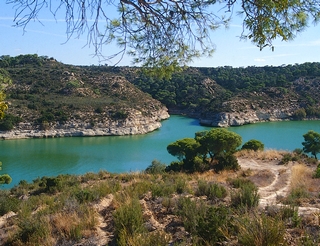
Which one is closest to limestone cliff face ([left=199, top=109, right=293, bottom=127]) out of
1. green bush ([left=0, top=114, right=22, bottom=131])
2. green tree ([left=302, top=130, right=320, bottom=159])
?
green tree ([left=302, top=130, right=320, bottom=159])

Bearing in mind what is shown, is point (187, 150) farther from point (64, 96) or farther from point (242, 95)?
point (242, 95)

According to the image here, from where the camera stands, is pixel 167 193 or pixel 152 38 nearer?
pixel 152 38

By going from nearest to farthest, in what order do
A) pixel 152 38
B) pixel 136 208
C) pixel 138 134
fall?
pixel 136 208 → pixel 152 38 → pixel 138 134

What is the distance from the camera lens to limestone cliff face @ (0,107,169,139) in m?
33.5

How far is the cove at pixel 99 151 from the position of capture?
2238 centimetres

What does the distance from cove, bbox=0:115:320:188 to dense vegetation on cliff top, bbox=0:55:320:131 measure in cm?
455

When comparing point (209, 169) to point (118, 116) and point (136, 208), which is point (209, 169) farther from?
point (118, 116)

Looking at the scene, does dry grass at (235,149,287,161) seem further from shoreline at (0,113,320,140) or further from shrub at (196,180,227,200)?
shoreline at (0,113,320,140)

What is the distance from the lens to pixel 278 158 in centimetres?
1391

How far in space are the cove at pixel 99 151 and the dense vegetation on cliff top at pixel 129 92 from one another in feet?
14.9

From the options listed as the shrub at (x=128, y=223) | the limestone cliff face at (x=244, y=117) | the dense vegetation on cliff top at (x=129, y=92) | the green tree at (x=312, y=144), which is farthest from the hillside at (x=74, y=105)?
the shrub at (x=128, y=223)

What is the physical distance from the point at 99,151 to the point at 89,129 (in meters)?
7.93

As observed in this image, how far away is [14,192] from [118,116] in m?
27.8

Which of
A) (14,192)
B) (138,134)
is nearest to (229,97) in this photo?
(138,134)
